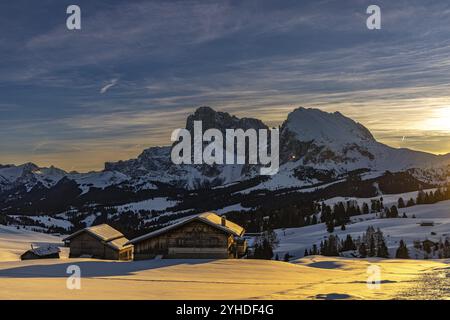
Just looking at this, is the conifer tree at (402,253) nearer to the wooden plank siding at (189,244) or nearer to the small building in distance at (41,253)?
the small building in distance at (41,253)

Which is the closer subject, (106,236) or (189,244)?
(189,244)

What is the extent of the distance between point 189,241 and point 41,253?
3379cm

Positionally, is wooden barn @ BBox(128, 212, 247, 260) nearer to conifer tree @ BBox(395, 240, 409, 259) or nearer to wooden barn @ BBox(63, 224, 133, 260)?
wooden barn @ BBox(63, 224, 133, 260)

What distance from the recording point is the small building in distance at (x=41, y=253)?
71500 mm

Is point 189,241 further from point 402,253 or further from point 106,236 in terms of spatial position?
point 402,253

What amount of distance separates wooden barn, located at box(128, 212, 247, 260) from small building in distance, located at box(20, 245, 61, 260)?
1164 inches

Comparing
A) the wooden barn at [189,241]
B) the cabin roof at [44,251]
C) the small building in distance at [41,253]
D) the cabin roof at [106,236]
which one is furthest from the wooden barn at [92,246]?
the wooden barn at [189,241]

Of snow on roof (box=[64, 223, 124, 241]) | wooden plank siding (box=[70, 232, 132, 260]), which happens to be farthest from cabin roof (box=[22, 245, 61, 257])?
wooden plank siding (box=[70, 232, 132, 260])

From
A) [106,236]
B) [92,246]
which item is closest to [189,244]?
[92,246]

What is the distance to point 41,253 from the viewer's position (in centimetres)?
7238

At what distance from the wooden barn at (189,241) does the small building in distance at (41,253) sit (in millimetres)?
29568
